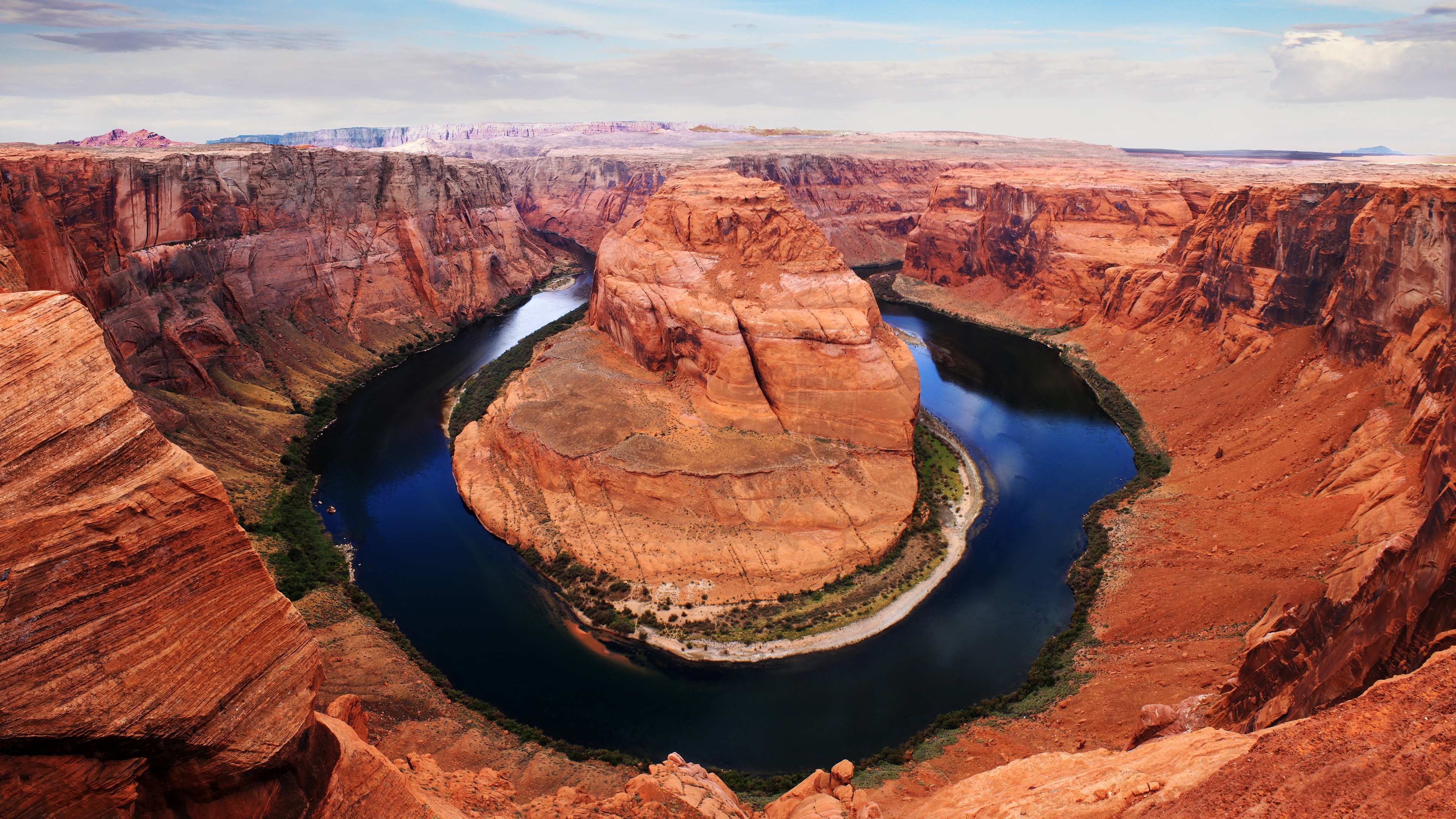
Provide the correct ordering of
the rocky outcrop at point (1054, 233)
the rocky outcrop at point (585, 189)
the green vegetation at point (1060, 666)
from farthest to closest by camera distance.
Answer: the rocky outcrop at point (585, 189) → the rocky outcrop at point (1054, 233) → the green vegetation at point (1060, 666)

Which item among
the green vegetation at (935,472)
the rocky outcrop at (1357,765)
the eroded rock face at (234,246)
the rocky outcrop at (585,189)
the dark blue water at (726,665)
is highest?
the rocky outcrop at (585,189)

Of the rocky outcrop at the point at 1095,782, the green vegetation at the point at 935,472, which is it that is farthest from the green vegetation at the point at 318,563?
the green vegetation at the point at 935,472

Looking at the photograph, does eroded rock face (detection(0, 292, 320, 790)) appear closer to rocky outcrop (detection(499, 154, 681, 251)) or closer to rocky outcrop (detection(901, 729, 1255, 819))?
rocky outcrop (detection(901, 729, 1255, 819))

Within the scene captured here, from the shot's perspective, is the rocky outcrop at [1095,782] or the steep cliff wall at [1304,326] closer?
the rocky outcrop at [1095,782]

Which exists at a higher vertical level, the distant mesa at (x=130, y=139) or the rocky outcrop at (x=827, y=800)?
the distant mesa at (x=130, y=139)

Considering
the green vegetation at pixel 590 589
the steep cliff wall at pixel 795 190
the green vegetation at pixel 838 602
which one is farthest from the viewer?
the steep cliff wall at pixel 795 190

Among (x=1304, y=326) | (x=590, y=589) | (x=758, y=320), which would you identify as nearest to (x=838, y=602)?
(x=590, y=589)

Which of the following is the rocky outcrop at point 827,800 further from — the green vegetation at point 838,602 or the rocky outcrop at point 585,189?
the rocky outcrop at point 585,189

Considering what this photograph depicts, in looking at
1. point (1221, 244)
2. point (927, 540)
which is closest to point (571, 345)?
point (927, 540)
